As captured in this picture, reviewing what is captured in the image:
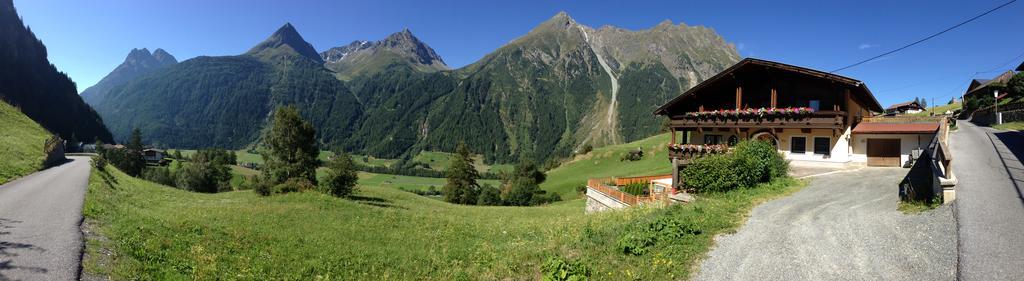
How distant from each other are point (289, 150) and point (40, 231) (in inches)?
1051

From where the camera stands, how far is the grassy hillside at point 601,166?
61188mm

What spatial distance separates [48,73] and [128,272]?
9003 inches

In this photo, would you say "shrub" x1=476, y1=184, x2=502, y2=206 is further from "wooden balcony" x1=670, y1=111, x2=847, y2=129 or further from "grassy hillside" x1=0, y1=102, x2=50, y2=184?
"grassy hillside" x1=0, y1=102, x2=50, y2=184

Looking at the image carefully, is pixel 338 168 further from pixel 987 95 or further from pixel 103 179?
pixel 987 95

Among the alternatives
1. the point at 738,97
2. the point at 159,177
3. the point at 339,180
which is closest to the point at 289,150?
the point at 339,180

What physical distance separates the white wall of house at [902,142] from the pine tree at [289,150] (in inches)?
1608

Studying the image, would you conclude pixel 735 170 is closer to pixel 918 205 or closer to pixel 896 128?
pixel 918 205

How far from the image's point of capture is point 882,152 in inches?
1058

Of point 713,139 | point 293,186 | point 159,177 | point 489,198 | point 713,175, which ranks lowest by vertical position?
point 489,198

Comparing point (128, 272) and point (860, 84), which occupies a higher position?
point (860, 84)

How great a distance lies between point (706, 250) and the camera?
35.9 feet

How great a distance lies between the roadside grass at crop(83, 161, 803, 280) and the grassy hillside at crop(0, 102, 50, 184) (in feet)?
22.3

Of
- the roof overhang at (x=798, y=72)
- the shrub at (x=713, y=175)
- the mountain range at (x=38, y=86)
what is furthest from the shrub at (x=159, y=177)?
the shrub at (x=713, y=175)

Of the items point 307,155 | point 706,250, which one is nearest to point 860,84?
point 706,250
